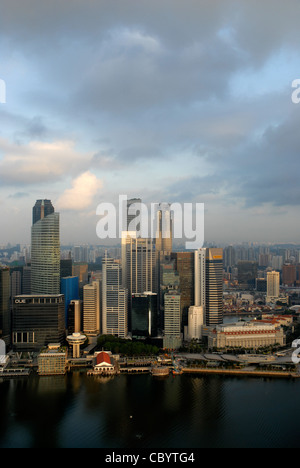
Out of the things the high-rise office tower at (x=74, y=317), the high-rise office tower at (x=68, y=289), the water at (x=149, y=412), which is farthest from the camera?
the high-rise office tower at (x=68, y=289)

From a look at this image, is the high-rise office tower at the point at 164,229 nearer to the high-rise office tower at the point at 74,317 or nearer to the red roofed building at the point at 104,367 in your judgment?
the high-rise office tower at the point at 74,317

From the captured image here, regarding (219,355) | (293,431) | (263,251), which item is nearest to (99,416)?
(293,431)

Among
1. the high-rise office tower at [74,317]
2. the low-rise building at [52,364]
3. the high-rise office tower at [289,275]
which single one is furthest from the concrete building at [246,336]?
the high-rise office tower at [289,275]

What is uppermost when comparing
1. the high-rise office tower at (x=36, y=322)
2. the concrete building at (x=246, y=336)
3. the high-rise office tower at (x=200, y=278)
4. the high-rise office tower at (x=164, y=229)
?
the high-rise office tower at (x=164, y=229)

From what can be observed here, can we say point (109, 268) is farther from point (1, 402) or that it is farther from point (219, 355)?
point (1, 402)

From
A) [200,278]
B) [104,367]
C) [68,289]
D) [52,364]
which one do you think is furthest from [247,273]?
[52,364]

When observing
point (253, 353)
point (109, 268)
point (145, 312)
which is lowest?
point (253, 353)
